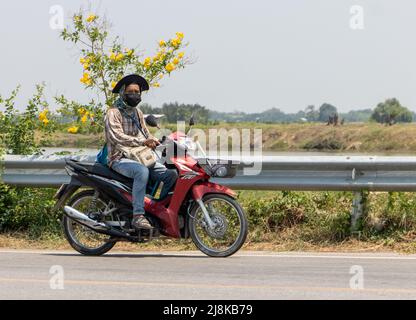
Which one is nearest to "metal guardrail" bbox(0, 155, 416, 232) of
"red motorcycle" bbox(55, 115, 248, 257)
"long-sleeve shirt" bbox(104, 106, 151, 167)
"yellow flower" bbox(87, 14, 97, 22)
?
"red motorcycle" bbox(55, 115, 248, 257)

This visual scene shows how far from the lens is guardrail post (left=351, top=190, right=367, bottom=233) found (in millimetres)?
11086

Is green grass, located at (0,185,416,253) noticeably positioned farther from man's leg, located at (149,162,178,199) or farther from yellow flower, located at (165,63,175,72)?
yellow flower, located at (165,63,175,72)

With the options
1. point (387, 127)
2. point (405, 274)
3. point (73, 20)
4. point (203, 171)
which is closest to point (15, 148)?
point (73, 20)

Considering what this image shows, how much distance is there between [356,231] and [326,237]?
0.35 meters

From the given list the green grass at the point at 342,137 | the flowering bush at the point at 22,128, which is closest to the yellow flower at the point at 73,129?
the flowering bush at the point at 22,128

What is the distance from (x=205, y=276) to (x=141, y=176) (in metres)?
1.63

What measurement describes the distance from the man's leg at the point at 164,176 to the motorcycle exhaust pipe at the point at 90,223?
0.61 meters

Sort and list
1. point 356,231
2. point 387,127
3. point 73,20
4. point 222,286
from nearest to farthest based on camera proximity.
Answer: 1. point 222,286
2. point 356,231
3. point 73,20
4. point 387,127

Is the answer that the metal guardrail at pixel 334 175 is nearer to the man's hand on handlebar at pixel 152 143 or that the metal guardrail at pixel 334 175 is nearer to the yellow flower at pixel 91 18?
the man's hand on handlebar at pixel 152 143

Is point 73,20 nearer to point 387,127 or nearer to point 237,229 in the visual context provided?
point 237,229

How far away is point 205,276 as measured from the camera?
340 inches

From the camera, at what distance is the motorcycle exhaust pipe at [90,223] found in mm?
10086
